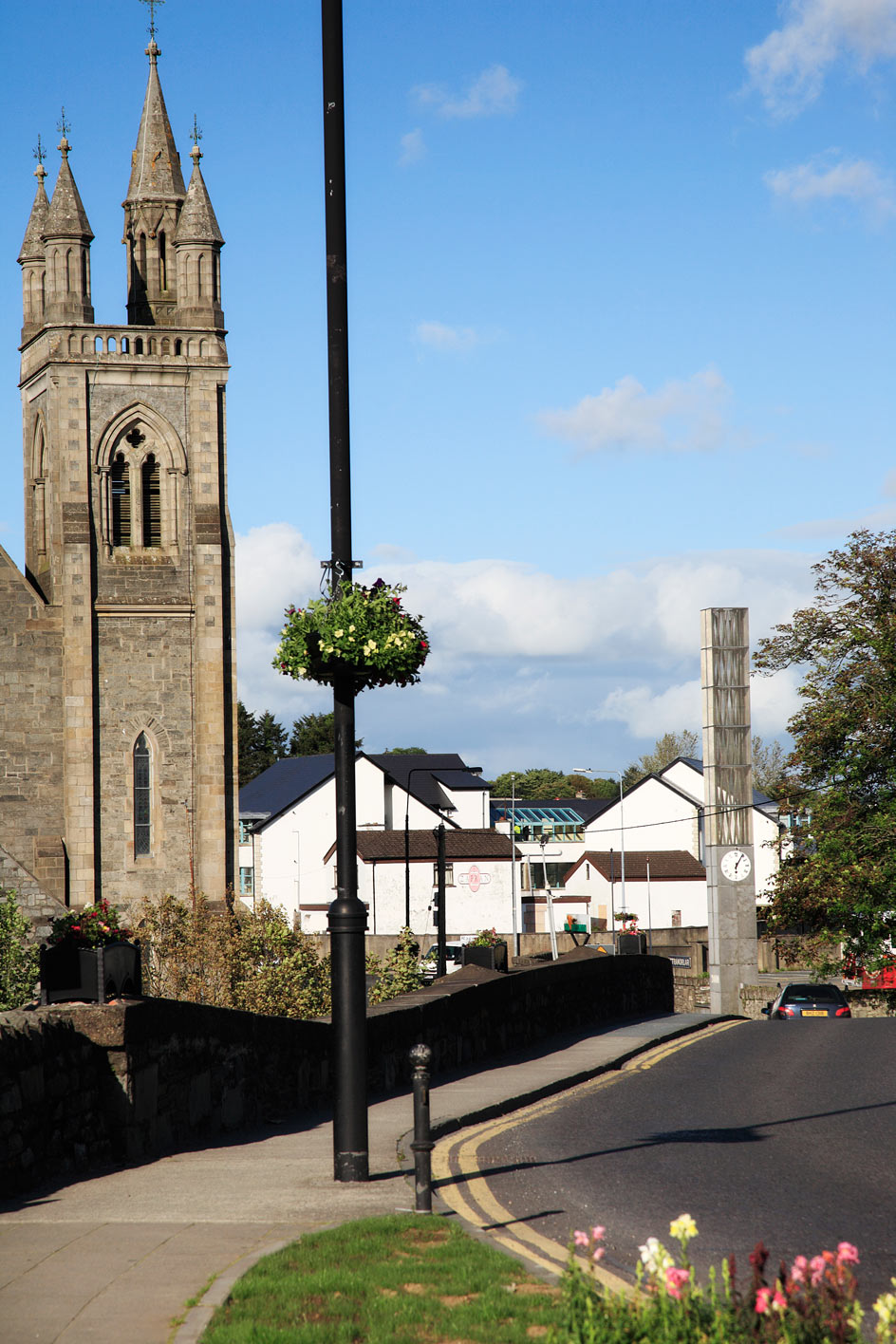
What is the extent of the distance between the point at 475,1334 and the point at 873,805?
3673cm

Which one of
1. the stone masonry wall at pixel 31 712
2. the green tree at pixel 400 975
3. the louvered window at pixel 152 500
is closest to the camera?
the green tree at pixel 400 975

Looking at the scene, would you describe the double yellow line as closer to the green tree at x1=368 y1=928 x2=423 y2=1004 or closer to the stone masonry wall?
the green tree at x1=368 y1=928 x2=423 y2=1004

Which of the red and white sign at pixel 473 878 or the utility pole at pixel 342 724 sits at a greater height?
the utility pole at pixel 342 724

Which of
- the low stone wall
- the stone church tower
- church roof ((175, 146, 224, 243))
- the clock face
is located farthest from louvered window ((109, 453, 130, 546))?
the low stone wall

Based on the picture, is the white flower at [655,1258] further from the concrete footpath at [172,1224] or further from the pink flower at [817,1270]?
the concrete footpath at [172,1224]

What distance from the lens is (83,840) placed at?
4391 centimetres

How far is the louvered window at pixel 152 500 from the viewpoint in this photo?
150 ft

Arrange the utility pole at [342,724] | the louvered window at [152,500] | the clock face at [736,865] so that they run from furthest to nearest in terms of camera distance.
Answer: the clock face at [736,865] → the louvered window at [152,500] → the utility pole at [342,724]

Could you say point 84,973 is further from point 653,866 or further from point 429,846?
point 653,866

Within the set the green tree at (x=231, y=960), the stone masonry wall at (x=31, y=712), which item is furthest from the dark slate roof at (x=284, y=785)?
the green tree at (x=231, y=960)

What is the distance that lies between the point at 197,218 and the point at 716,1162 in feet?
129

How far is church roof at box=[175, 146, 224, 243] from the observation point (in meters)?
45.9

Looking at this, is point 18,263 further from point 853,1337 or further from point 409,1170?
point 853,1337

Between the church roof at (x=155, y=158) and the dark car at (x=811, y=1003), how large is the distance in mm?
29716
